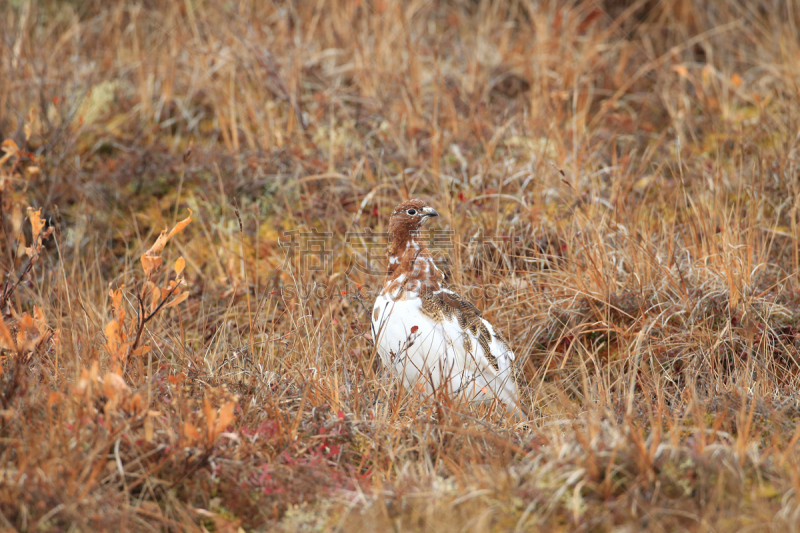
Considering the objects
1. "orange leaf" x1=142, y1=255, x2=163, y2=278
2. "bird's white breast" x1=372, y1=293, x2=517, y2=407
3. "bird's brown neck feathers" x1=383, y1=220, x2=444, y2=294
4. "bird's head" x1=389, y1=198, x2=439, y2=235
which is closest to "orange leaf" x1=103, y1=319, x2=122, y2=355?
"orange leaf" x1=142, y1=255, x2=163, y2=278

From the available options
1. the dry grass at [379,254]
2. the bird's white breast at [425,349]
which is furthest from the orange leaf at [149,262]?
the bird's white breast at [425,349]

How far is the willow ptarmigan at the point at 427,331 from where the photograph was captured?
3068 millimetres

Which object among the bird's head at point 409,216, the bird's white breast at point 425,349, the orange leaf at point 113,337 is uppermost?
the bird's head at point 409,216

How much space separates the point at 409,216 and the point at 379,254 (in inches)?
37.8

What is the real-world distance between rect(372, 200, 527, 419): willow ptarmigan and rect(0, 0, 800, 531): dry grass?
0.14 m

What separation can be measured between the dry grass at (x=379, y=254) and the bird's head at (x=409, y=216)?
430 millimetres

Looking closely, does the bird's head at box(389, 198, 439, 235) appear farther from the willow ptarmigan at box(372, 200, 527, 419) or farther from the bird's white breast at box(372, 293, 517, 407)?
the bird's white breast at box(372, 293, 517, 407)

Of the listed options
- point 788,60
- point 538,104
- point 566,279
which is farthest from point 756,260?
point 788,60

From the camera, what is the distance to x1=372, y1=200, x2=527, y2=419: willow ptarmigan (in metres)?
3.07

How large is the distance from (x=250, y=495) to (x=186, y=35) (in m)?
4.60

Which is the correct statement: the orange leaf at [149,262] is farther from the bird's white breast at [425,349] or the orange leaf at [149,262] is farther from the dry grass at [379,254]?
the bird's white breast at [425,349]

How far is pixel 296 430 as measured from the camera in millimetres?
2604

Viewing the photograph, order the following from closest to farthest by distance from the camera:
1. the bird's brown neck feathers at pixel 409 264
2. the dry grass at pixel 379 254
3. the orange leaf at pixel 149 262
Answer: the dry grass at pixel 379 254, the orange leaf at pixel 149 262, the bird's brown neck feathers at pixel 409 264

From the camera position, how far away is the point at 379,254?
4199 mm
